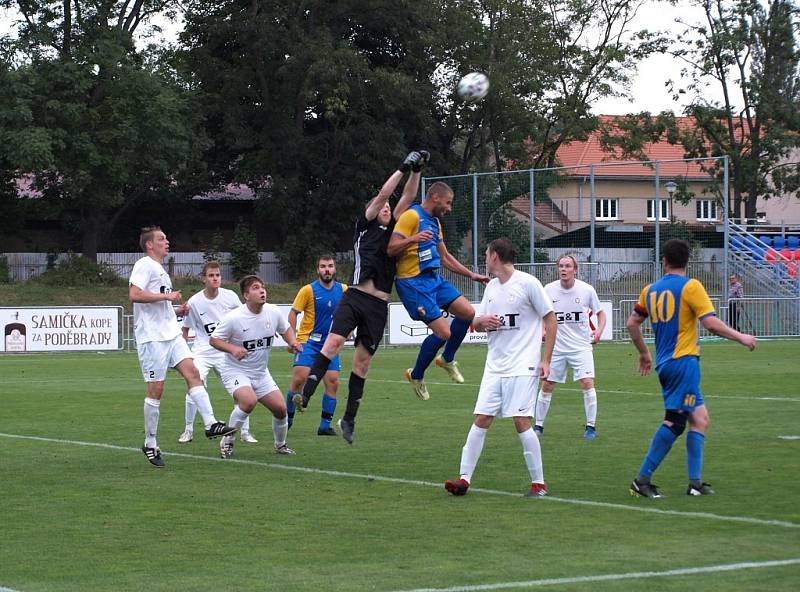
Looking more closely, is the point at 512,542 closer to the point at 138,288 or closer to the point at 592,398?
the point at 138,288

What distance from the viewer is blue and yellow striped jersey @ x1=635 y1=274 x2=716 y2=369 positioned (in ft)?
32.8

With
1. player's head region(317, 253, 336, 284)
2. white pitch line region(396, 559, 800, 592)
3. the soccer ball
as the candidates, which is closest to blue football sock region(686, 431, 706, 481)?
white pitch line region(396, 559, 800, 592)

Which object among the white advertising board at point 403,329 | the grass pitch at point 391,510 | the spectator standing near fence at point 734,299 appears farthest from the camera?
the spectator standing near fence at point 734,299

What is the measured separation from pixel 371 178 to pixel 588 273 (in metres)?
23.7

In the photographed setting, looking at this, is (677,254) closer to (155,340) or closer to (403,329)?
(155,340)

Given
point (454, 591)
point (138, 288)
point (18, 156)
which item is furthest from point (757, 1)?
point (454, 591)

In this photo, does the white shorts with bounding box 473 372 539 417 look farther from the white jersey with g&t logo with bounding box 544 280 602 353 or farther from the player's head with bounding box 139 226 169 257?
the white jersey with g&t logo with bounding box 544 280 602 353

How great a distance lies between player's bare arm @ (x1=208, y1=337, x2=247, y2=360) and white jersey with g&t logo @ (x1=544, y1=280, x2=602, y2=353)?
464 cm

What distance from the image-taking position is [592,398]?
15.2 metres

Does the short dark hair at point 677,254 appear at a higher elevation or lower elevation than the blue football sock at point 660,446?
higher

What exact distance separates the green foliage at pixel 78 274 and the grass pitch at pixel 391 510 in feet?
125

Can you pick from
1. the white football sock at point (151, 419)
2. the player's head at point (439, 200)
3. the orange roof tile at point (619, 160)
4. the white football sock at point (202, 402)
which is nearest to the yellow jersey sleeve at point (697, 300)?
the player's head at point (439, 200)

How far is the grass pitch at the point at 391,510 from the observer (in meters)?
7.66

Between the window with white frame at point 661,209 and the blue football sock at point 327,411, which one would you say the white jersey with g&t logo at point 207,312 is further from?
the window with white frame at point 661,209
